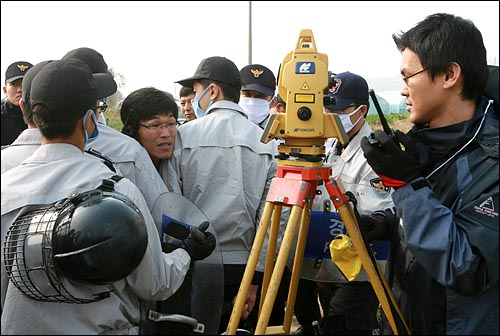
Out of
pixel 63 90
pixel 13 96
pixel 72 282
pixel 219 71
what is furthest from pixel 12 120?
pixel 72 282

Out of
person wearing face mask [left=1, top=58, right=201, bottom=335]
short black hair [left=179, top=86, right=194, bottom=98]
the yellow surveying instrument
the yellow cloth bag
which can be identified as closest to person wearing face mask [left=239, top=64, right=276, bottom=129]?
short black hair [left=179, top=86, right=194, bottom=98]

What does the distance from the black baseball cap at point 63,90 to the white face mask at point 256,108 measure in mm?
3258

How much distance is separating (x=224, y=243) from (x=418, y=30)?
1.68 metres

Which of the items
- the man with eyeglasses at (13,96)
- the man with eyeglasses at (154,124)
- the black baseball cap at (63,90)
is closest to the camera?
the black baseball cap at (63,90)

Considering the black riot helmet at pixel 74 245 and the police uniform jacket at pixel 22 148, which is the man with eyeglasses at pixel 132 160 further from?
the black riot helmet at pixel 74 245

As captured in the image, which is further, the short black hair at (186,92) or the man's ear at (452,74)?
the short black hair at (186,92)

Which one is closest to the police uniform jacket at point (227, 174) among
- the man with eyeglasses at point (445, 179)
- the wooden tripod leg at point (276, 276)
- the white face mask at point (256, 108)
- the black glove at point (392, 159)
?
the wooden tripod leg at point (276, 276)

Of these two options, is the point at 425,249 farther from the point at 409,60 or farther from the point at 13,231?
the point at 13,231

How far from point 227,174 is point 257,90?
7.82 feet

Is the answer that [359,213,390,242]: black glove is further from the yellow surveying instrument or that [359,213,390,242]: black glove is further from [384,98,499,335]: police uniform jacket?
[384,98,499,335]: police uniform jacket

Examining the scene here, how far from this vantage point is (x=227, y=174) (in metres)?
3.05

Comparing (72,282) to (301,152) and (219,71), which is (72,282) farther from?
(219,71)

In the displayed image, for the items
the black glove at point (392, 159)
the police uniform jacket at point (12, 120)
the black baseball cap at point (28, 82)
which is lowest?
the police uniform jacket at point (12, 120)

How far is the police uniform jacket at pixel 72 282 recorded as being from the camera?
1819mm
